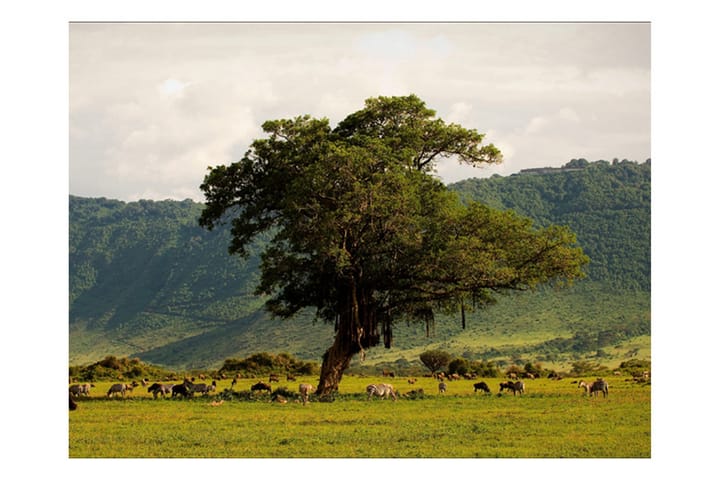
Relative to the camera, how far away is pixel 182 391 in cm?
3406

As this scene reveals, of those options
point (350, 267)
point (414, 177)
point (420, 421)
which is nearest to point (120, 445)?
point (420, 421)

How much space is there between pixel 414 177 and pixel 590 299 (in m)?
67.4

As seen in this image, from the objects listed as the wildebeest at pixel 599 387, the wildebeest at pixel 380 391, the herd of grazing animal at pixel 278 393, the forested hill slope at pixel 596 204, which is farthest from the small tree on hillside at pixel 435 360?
the wildebeest at pixel 380 391

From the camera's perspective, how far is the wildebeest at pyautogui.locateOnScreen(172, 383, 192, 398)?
34.0 meters

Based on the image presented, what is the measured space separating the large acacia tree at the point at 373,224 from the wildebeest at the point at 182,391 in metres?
4.54

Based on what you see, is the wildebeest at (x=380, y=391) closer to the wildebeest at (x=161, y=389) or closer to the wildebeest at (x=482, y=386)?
the wildebeest at (x=482, y=386)

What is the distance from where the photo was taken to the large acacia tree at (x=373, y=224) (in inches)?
1171

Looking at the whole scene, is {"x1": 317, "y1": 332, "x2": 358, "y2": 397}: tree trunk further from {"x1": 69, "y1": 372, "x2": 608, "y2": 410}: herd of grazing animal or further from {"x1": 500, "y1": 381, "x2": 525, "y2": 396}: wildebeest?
{"x1": 500, "y1": 381, "x2": 525, "y2": 396}: wildebeest

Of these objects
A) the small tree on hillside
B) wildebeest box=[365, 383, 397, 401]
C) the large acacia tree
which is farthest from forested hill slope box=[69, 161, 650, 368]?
wildebeest box=[365, 383, 397, 401]

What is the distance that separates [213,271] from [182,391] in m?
92.3

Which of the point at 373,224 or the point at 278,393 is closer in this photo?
the point at 373,224

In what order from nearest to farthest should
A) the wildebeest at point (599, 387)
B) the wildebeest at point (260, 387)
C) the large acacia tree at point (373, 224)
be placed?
the large acacia tree at point (373, 224)
the wildebeest at point (599, 387)
the wildebeest at point (260, 387)

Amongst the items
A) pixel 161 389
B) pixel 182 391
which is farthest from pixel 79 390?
pixel 182 391

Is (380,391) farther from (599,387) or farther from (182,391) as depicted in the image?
(599,387)
